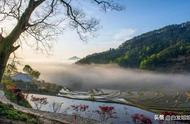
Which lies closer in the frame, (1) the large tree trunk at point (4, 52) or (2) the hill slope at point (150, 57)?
(1) the large tree trunk at point (4, 52)

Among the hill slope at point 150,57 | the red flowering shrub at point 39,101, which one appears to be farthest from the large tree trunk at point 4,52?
the hill slope at point 150,57

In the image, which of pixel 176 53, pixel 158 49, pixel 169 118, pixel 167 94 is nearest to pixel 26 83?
pixel 167 94

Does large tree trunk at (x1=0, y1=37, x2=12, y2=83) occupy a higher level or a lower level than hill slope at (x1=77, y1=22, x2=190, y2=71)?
lower

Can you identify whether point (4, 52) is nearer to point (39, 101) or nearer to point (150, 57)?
point (39, 101)

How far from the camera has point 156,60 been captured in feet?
412

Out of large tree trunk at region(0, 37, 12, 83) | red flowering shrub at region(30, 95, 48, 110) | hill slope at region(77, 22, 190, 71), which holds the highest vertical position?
hill slope at region(77, 22, 190, 71)

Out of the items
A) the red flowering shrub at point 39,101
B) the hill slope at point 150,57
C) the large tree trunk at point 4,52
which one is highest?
the hill slope at point 150,57

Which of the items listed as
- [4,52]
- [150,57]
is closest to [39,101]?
[4,52]

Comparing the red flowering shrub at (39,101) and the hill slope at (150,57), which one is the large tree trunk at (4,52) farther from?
the hill slope at (150,57)

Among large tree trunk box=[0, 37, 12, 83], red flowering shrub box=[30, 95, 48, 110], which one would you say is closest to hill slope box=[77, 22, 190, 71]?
red flowering shrub box=[30, 95, 48, 110]

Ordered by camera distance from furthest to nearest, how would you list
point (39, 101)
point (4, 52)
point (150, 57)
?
point (150, 57)
point (39, 101)
point (4, 52)

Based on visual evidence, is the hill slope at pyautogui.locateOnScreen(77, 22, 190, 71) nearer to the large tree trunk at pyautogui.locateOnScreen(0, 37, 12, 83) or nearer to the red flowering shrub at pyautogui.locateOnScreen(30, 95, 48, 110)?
the red flowering shrub at pyautogui.locateOnScreen(30, 95, 48, 110)

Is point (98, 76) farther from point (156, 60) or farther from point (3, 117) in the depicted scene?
point (3, 117)

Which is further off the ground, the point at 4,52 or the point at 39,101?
the point at 4,52
